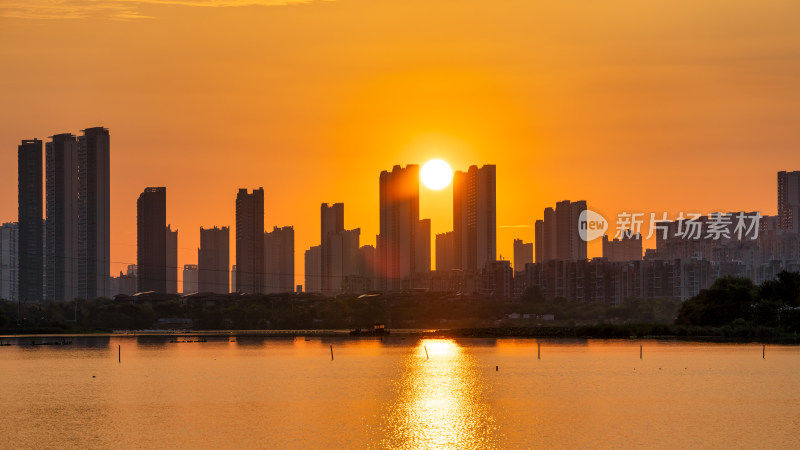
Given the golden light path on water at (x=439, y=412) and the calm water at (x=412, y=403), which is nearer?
the golden light path on water at (x=439, y=412)

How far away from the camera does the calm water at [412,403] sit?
259 ft

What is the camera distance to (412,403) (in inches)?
4082

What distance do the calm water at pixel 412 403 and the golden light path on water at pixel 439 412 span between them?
0.16 m

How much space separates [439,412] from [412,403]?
7351 mm

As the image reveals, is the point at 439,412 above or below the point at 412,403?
above

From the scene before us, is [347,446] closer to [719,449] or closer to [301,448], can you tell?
[301,448]

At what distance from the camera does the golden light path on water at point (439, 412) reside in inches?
3054

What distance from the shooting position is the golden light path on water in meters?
77.6

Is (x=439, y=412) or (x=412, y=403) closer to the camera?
(x=439, y=412)

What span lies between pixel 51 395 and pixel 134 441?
132 feet

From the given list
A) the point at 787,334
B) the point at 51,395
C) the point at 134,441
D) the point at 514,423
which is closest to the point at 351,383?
the point at 51,395

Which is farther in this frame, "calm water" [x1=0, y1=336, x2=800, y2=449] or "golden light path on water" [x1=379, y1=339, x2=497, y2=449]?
"calm water" [x1=0, y1=336, x2=800, y2=449]

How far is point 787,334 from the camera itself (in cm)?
19362

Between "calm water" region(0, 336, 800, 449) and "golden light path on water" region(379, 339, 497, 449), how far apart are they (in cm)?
16
